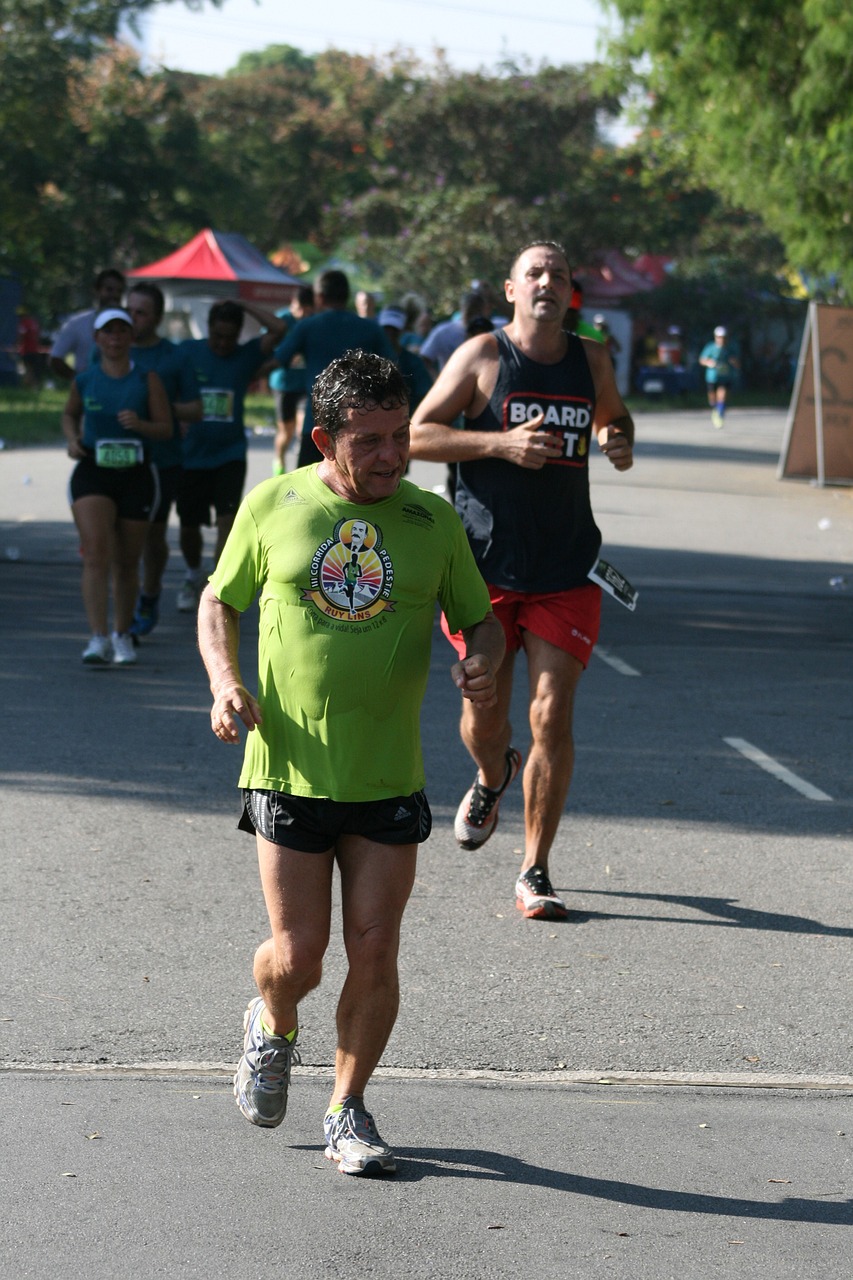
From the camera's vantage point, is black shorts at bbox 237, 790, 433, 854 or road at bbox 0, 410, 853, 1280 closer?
road at bbox 0, 410, 853, 1280

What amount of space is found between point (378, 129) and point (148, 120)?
6.73 metres

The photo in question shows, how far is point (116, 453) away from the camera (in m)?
9.86

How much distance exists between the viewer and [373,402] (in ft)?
12.6

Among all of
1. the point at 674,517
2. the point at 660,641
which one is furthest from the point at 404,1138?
the point at 674,517

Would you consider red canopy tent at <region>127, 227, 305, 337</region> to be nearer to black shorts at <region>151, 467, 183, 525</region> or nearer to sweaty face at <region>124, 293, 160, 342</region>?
black shorts at <region>151, 467, 183, 525</region>

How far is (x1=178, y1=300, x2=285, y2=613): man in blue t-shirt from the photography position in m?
11.5

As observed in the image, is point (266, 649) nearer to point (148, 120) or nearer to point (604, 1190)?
point (604, 1190)

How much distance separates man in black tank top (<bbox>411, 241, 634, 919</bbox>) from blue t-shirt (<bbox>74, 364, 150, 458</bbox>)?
13.4 ft

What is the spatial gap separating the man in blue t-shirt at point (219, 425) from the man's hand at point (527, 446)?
5.74 meters

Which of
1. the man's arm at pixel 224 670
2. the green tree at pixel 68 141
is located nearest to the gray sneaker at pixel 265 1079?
the man's arm at pixel 224 670

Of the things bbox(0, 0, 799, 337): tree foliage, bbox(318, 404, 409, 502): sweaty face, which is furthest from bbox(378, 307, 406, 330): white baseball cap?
bbox(0, 0, 799, 337): tree foliage

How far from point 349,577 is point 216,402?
7749 mm

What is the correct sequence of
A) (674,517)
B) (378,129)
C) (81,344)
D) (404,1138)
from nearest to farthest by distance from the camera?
(404,1138) < (81,344) < (674,517) < (378,129)

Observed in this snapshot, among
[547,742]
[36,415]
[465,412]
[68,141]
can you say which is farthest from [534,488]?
[68,141]
